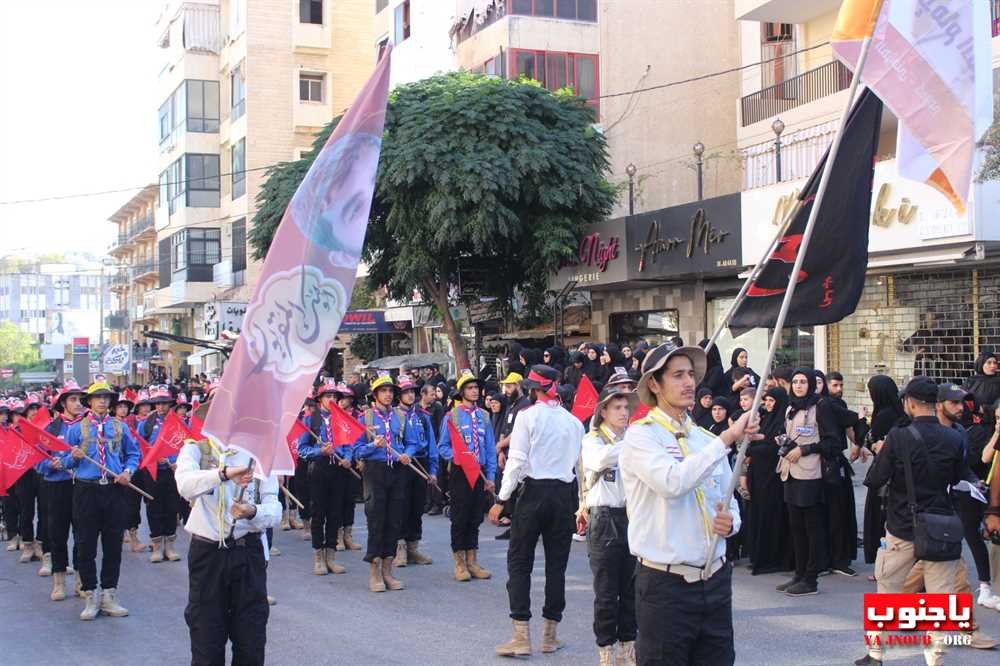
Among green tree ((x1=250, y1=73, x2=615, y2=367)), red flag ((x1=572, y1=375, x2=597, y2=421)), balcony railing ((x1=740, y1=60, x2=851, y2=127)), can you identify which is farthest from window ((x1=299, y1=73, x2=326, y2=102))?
red flag ((x1=572, y1=375, x2=597, y2=421))

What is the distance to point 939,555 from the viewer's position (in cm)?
689

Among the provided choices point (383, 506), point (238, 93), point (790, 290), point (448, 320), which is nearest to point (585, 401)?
point (383, 506)

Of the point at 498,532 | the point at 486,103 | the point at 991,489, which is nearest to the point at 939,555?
the point at 991,489

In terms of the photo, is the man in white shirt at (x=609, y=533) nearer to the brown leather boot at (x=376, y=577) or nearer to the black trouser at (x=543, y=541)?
→ the black trouser at (x=543, y=541)

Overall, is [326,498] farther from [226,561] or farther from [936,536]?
[936,536]

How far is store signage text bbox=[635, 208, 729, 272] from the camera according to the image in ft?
70.3

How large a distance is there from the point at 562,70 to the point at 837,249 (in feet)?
79.7

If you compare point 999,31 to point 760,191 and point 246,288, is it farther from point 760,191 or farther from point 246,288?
point 246,288

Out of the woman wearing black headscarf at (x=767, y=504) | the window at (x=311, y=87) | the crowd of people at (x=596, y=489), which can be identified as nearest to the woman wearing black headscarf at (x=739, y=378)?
the crowd of people at (x=596, y=489)

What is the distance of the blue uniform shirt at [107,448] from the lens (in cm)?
1022

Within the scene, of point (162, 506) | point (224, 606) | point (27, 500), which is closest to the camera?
point (224, 606)

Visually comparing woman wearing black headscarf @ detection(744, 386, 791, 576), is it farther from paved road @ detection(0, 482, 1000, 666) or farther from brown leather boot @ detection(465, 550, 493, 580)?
brown leather boot @ detection(465, 550, 493, 580)

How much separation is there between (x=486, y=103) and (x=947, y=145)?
1897 centimetres

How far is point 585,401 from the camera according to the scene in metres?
12.5
